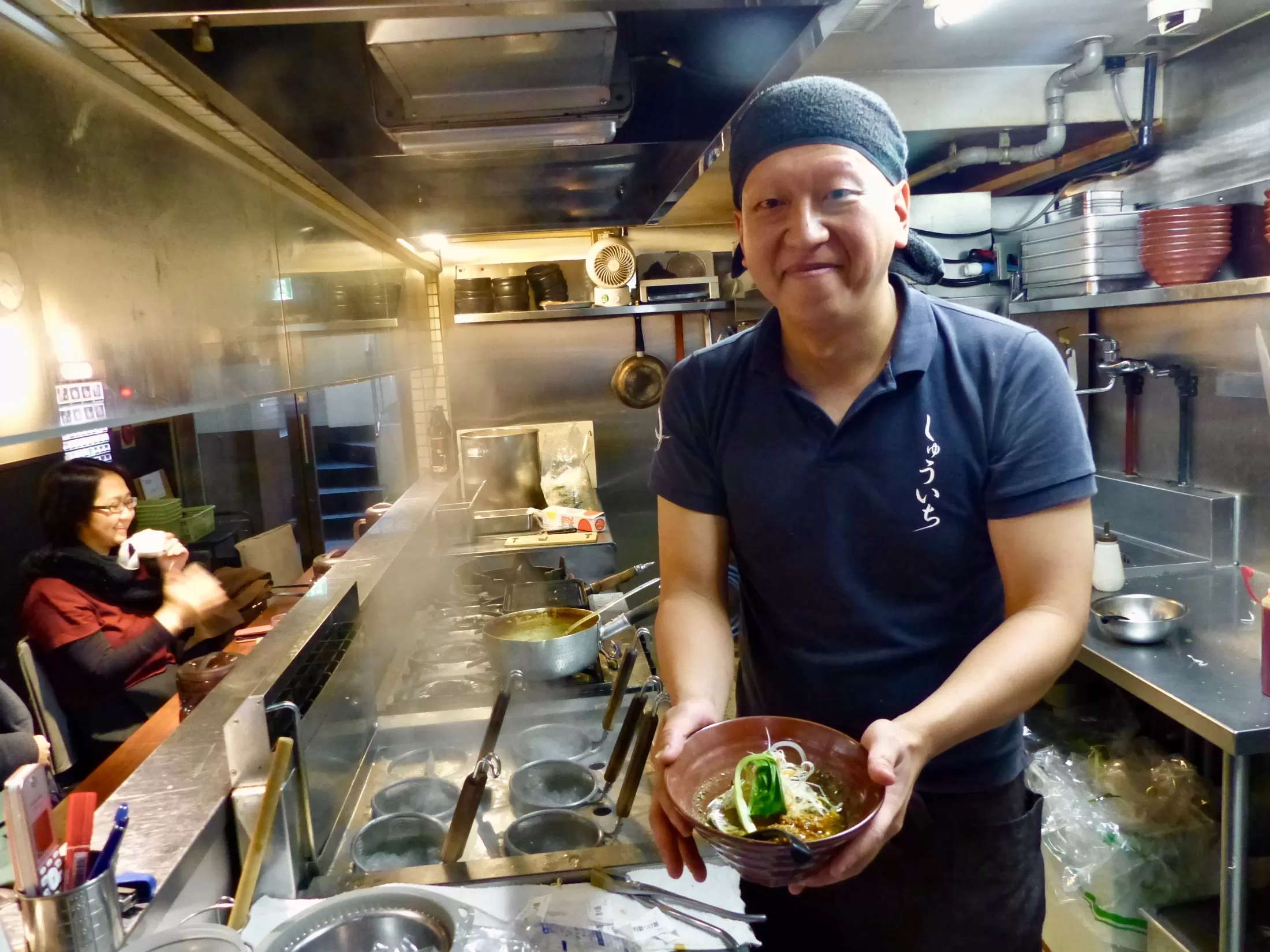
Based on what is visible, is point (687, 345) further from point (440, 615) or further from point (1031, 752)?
point (1031, 752)

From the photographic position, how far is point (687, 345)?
15.6ft

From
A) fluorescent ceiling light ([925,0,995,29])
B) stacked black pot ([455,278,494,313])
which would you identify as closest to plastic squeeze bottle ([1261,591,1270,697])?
fluorescent ceiling light ([925,0,995,29])

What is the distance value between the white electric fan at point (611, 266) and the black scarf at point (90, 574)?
239cm

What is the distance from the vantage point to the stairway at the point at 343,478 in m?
4.93

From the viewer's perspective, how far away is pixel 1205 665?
6.77ft

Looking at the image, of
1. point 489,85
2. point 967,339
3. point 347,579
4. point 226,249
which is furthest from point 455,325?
point 967,339

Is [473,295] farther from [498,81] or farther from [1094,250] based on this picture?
[498,81]

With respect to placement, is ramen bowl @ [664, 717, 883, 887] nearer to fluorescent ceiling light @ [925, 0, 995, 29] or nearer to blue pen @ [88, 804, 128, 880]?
blue pen @ [88, 804, 128, 880]

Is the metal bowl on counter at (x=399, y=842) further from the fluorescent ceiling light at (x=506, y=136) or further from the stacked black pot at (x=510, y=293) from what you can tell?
the stacked black pot at (x=510, y=293)

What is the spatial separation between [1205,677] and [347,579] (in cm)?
227

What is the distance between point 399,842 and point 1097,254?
2.77 metres

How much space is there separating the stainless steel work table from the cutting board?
202cm

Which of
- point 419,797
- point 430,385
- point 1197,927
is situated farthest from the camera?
point 430,385

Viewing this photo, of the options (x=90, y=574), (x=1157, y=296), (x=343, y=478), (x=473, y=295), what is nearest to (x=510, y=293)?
(x=473, y=295)
